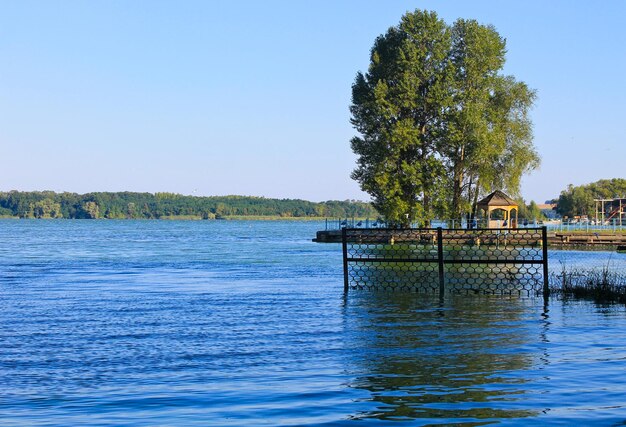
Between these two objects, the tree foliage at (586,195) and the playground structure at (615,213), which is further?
the tree foliage at (586,195)

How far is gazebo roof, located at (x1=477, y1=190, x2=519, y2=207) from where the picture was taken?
71062 mm

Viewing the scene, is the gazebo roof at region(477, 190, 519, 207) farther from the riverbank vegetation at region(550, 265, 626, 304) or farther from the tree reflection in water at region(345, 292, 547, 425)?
the tree reflection in water at region(345, 292, 547, 425)

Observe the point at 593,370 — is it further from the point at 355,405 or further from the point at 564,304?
the point at 564,304

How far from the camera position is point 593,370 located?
649 inches

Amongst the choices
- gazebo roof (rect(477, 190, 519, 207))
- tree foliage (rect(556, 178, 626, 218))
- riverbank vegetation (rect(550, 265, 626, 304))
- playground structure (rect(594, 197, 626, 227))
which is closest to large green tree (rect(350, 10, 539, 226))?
gazebo roof (rect(477, 190, 519, 207))

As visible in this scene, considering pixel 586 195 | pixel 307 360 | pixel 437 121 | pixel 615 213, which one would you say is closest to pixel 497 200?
pixel 437 121

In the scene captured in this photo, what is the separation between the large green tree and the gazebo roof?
43.1 inches

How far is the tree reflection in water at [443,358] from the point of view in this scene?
13523 mm

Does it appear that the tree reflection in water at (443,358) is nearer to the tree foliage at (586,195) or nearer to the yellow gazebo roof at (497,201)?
the yellow gazebo roof at (497,201)

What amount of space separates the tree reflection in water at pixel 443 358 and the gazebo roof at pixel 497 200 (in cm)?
4194

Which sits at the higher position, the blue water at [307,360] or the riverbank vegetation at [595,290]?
the riverbank vegetation at [595,290]

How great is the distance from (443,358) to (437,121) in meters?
54.3

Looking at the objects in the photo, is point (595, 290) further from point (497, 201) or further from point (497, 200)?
point (497, 200)

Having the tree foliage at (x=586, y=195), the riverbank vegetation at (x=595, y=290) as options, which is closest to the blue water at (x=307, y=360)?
the riverbank vegetation at (x=595, y=290)
